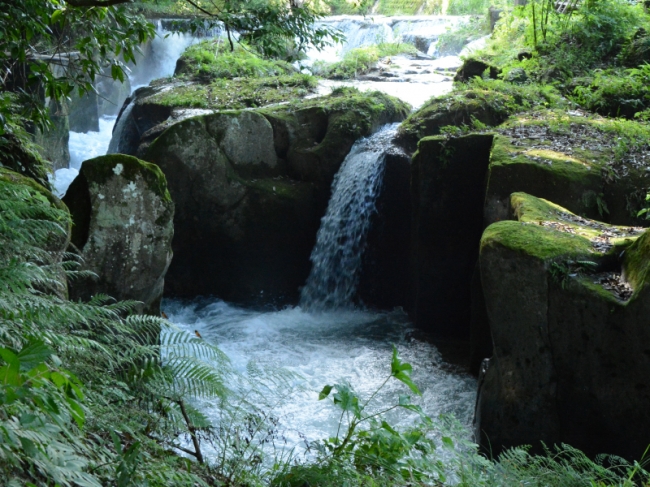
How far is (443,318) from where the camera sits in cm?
832

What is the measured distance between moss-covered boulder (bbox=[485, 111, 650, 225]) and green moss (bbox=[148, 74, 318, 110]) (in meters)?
5.65

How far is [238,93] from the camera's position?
1248 centimetres

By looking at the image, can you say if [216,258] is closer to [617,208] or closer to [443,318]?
[443,318]

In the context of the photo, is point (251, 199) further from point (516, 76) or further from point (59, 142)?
point (59, 142)

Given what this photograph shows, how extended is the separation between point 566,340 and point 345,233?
17.3 feet

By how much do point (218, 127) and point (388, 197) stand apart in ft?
9.20

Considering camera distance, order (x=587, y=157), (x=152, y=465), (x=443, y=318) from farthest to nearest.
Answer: (x=443, y=318) < (x=587, y=157) < (x=152, y=465)

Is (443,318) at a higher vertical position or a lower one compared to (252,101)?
lower

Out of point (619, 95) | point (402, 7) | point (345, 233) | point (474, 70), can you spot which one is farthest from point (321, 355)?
point (402, 7)

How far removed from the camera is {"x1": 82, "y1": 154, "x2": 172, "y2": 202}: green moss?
6664 mm

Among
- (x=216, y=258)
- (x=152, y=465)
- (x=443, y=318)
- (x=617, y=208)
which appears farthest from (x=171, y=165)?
(x=152, y=465)

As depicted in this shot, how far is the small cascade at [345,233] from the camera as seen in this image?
959cm

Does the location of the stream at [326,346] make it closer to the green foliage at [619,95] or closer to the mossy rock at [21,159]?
the mossy rock at [21,159]

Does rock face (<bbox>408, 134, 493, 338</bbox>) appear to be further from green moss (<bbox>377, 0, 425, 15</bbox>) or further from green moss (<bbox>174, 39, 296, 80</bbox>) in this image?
green moss (<bbox>377, 0, 425, 15</bbox>)
